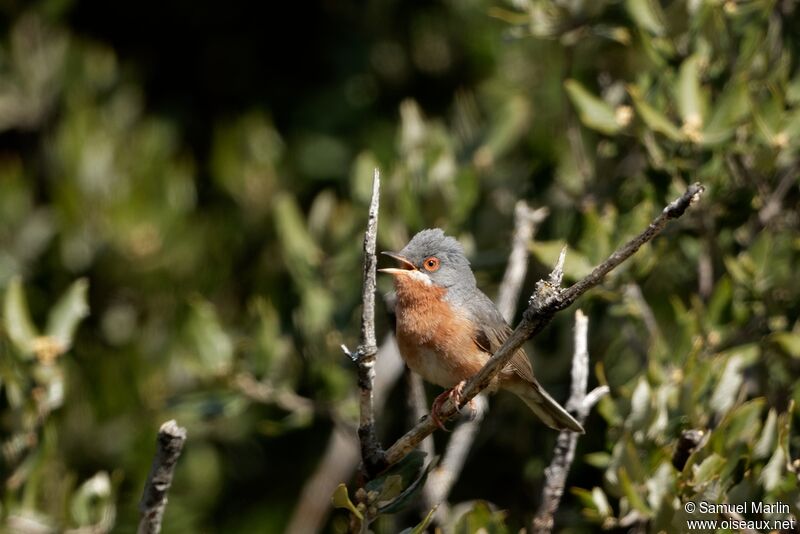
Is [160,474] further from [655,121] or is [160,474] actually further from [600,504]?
[655,121]

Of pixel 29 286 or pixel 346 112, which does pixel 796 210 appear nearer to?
pixel 346 112

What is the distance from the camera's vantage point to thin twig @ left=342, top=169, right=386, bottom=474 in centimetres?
317

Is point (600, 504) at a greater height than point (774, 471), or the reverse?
point (774, 471)

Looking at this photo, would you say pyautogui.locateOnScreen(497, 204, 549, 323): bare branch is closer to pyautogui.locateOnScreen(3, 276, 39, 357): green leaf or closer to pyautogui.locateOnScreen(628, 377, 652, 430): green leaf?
pyautogui.locateOnScreen(628, 377, 652, 430): green leaf

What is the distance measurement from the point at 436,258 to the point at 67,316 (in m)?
1.71

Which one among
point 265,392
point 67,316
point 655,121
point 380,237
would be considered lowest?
point 265,392

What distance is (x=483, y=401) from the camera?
5.09 meters

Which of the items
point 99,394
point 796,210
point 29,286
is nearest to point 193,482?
point 99,394

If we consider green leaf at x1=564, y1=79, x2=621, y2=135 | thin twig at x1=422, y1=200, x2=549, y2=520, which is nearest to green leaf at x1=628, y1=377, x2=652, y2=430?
thin twig at x1=422, y1=200, x2=549, y2=520

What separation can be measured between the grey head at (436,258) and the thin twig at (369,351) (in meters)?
1.30

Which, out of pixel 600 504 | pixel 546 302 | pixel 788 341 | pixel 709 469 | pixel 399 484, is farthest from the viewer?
A: pixel 788 341

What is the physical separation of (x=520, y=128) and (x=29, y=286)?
3011 mm

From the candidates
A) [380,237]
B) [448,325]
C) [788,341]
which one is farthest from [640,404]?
[380,237]

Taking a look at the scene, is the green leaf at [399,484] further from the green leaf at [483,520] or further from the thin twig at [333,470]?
the thin twig at [333,470]
